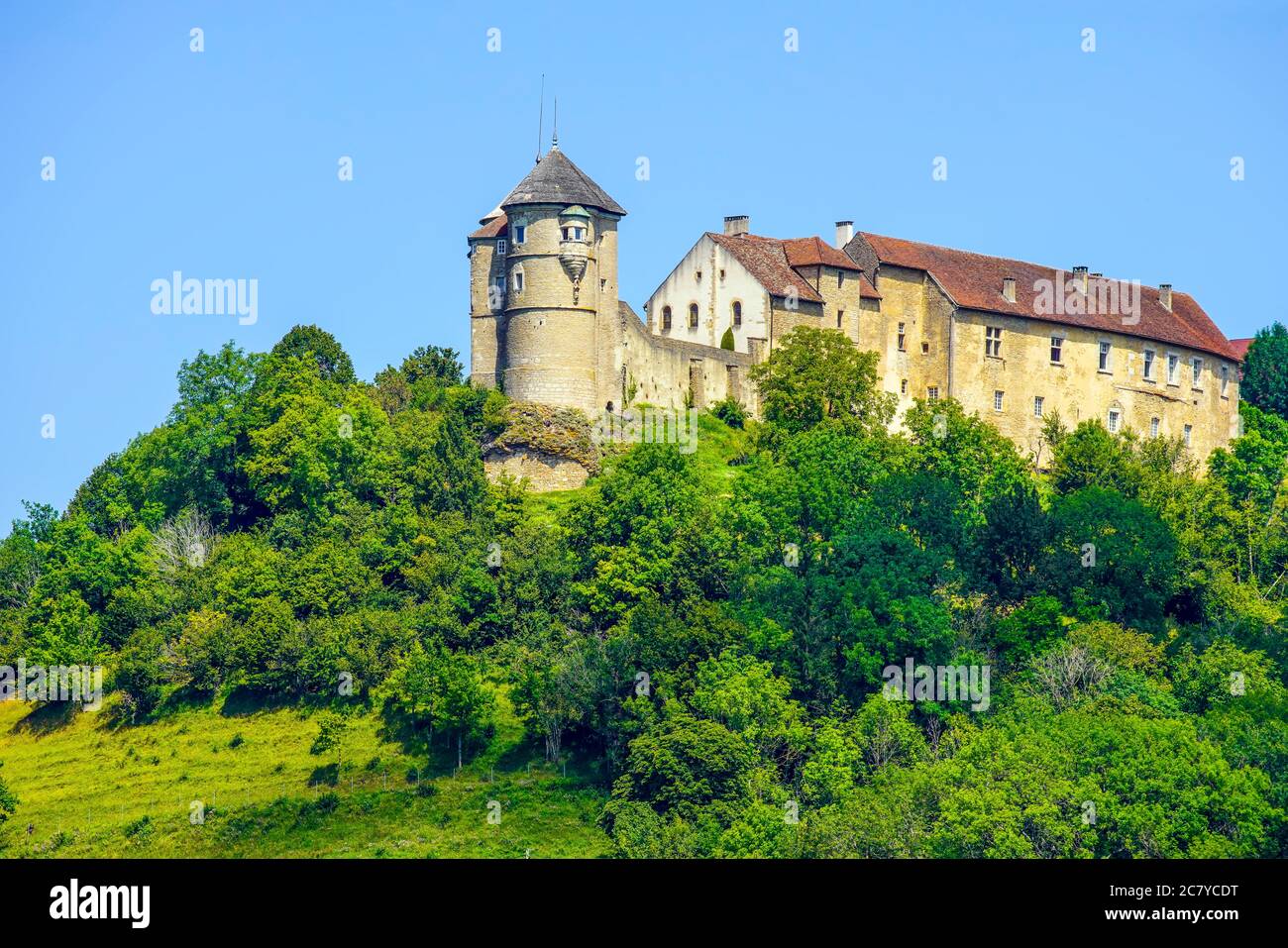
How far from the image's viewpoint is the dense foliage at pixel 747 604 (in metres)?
49.0

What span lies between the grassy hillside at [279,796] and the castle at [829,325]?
12.1 m

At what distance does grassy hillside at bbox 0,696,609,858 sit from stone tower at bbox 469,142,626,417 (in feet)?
41.1

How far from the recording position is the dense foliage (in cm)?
4897

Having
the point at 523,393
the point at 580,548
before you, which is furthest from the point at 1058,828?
the point at 523,393

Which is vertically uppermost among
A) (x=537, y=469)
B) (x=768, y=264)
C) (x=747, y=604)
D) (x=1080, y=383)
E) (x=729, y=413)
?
(x=768, y=264)

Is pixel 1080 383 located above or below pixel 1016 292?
below

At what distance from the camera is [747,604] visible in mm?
57375

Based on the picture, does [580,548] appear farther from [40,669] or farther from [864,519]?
[40,669]

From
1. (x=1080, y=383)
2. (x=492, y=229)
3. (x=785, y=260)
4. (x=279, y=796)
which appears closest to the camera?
(x=279, y=796)

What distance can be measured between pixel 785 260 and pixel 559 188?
1283cm

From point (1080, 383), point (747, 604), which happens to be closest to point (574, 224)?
point (747, 604)

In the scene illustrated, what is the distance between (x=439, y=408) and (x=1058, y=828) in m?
29.9

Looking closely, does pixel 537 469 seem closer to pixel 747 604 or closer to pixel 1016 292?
pixel 747 604
